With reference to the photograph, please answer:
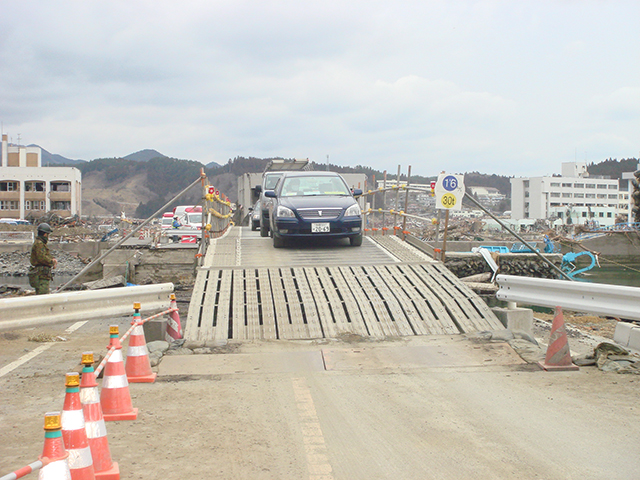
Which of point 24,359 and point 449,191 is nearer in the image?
point 24,359

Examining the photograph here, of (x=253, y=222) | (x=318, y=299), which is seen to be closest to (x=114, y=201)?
(x=253, y=222)

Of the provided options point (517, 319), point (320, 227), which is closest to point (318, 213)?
point (320, 227)

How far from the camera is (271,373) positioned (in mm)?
6984

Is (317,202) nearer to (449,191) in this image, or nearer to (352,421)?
(449,191)

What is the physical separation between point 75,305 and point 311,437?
5.26m

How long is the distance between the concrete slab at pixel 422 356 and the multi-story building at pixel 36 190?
100202mm

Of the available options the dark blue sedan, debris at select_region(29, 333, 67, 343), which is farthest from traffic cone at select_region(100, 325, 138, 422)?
the dark blue sedan

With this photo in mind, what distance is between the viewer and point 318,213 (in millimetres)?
12945

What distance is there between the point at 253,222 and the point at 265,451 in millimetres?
17474

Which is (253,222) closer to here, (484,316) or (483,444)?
(484,316)

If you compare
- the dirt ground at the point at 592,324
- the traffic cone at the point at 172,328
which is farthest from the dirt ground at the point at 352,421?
the dirt ground at the point at 592,324

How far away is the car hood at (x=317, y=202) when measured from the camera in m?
13.1

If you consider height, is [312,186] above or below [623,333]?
above

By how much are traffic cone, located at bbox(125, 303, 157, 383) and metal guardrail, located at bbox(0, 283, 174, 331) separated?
7.59ft
